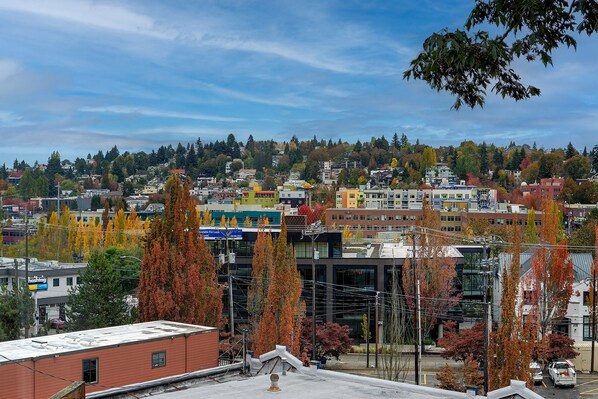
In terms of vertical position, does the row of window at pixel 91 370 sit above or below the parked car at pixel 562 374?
above

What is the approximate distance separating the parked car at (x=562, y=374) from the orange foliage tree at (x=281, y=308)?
12.8 metres

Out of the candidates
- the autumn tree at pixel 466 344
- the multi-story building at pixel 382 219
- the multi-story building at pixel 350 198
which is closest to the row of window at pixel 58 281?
the autumn tree at pixel 466 344

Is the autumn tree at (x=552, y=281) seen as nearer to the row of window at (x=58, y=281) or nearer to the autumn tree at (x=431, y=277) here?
the autumn tree at (x=431, y=277)

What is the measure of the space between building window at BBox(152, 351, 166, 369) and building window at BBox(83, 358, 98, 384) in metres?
2.08

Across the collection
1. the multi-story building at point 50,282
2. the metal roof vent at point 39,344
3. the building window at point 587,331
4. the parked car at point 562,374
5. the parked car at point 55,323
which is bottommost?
the parked car at point 562,374

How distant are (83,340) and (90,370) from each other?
3.86ft

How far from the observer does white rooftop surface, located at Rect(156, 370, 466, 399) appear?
15188 millimetres

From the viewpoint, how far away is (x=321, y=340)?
40.2 m

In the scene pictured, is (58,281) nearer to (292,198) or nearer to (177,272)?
(177,272)

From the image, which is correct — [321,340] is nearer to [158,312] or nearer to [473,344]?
[473,344]

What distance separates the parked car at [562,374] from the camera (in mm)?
36469

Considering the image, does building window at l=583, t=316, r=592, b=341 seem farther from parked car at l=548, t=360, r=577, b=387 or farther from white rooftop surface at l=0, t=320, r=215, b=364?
white rooftop surface at l=0, t=320, r=215, b=364

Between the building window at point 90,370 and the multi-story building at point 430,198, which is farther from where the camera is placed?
the multi-story building at point 430,198

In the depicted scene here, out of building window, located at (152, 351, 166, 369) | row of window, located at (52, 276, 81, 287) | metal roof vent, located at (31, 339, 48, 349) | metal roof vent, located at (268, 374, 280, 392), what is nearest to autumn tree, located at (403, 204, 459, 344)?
building window, located at (152, 351, 166, 369)
